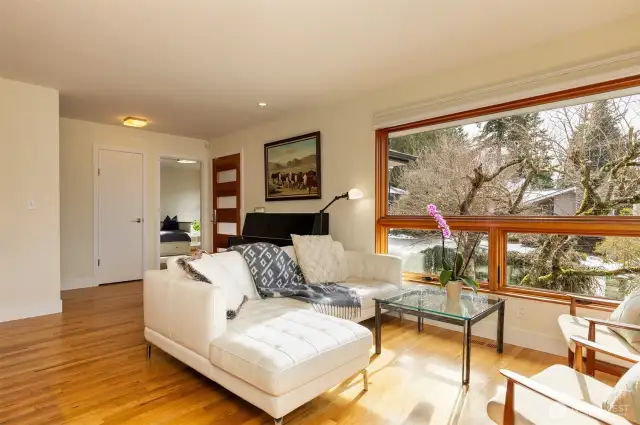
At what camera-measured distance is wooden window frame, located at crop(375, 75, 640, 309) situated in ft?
8.41

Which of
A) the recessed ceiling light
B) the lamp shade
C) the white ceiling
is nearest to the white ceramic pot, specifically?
the lamp shade

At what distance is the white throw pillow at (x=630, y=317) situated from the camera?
1.90m

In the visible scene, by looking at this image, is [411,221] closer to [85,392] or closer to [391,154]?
[391,154]

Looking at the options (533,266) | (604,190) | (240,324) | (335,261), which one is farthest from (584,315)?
(240,324)

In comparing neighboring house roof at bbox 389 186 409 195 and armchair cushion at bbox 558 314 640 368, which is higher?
neighboring house roof at bbox 389 186 409 195

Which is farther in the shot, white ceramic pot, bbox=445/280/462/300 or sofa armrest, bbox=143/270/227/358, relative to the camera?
white ceramic pot, bbox=445/280/462/300

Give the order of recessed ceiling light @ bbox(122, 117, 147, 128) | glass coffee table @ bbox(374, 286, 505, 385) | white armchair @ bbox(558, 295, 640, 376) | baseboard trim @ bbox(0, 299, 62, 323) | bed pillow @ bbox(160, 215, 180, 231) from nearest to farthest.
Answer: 1. white armchair @ bbox(558, 295, 640, 376)
2. glass coffee table @ bbox(374, 286, 505, 385)
3. baseboard trim @ bbox(0, 299, 62, 323)
4. recessed ceiling light @ bbox(122, 117, 147, 128)
5. bed pillow @ bbox(160, 215, 180, 231)

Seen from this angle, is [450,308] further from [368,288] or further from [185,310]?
[185,310]

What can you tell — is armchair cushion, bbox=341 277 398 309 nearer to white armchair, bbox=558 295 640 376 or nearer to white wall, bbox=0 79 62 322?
white armchair, bbox=558 295 640 376

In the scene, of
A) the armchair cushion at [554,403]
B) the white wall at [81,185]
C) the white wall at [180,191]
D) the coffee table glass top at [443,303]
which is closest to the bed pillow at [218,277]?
the coffee table glass top at [443,303]


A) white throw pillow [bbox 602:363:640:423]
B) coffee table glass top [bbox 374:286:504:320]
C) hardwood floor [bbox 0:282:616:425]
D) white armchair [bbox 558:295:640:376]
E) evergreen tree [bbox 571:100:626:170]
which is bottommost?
hardwood floor [bbox 0:282:616:425]

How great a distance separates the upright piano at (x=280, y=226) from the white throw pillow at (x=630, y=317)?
2803mm

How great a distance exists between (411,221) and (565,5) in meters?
2.09

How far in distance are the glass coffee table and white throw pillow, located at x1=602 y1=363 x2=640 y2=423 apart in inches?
40.5
